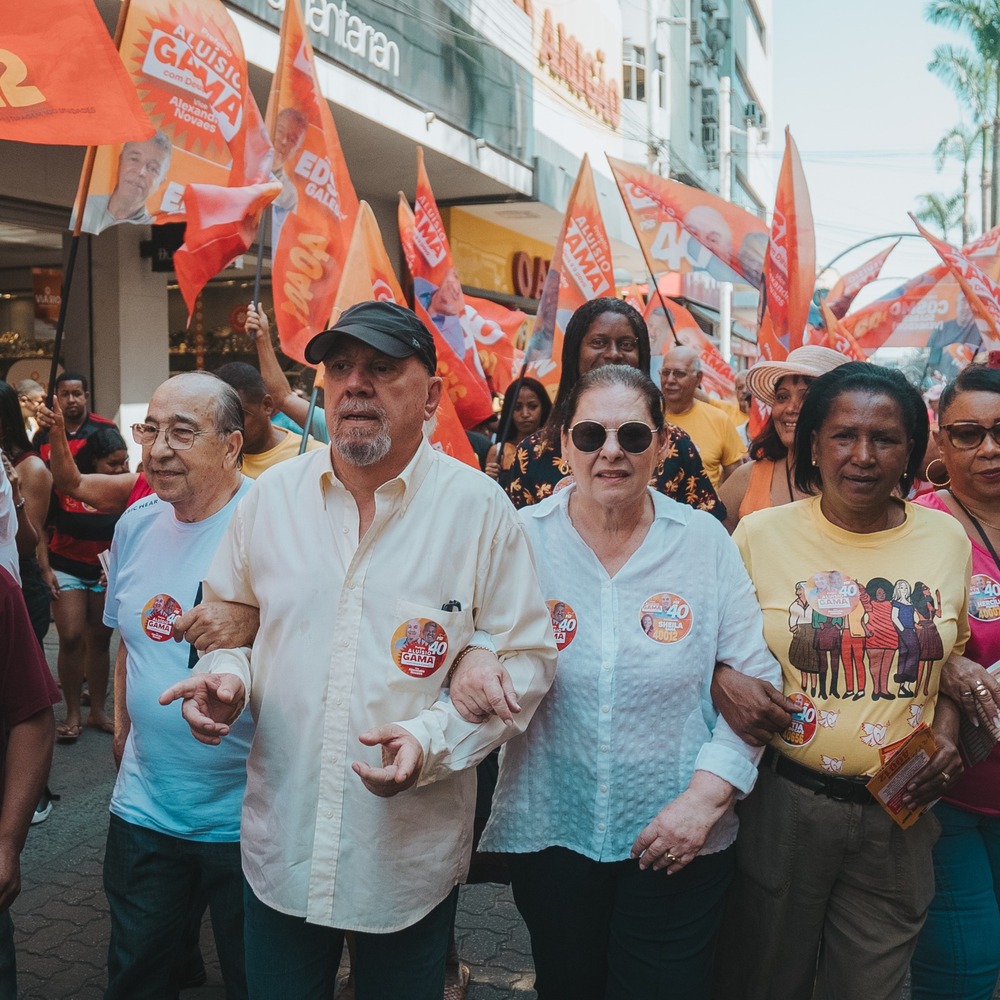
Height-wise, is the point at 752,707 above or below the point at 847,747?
above

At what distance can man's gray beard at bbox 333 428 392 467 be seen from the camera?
2254 millimetres

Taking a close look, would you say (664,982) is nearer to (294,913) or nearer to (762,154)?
(294,913)

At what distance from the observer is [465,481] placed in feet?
7.75

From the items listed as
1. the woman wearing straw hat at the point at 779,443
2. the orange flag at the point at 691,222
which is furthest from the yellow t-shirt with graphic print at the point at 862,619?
the orange flag at the point at 691,222

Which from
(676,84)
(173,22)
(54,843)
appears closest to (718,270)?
(173,22)

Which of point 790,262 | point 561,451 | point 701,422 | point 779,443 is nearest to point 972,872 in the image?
point 561,451

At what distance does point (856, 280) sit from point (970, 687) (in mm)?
10278

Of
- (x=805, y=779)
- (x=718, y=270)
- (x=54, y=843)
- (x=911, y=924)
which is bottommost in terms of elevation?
(x=54, y=843)

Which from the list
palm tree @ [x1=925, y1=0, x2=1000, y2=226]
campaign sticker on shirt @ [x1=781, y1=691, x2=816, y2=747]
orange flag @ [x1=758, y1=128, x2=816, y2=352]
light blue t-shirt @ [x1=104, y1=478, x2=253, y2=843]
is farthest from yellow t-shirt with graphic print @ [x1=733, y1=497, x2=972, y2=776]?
palm tree @ [x1=925, y1=0, x2=1000, y2=226]

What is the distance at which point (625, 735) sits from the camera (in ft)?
8.16

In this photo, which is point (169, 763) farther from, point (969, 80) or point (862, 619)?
point (969, 80)

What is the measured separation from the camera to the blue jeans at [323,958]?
229cm

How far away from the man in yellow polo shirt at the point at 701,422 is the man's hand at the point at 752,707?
338cm

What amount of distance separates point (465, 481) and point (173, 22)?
332cm
